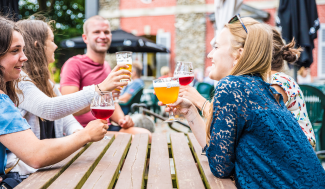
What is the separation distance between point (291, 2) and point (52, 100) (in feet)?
12.2

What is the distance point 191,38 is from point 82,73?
9.99m

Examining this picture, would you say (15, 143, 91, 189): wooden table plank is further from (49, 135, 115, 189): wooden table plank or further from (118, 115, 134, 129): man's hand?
(118, 115, 134, 129): man's hand

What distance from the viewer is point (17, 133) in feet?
3.93

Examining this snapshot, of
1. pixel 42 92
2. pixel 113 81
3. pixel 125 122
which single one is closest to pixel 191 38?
pixel 125 122

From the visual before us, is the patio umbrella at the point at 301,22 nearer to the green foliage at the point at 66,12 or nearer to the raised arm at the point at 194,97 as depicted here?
the raised arm at the point at 194,97

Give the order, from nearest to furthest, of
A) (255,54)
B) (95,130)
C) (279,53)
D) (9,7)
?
1. (255,54)
2. (95,130)
3. (279,53)
4. (9,7)

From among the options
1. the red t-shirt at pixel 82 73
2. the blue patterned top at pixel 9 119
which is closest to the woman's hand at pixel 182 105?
the blue patterned top at pixel 9 119

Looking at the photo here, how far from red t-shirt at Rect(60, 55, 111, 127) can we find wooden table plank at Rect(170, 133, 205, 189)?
1.16 meters

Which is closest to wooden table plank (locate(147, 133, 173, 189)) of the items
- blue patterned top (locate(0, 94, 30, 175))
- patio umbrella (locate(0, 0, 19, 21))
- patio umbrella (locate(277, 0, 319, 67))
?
blue patterned top (locate(0, 94, 30, 175))

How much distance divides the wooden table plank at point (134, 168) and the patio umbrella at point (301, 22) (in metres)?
3.06

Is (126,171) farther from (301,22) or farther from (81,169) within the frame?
(301,22)

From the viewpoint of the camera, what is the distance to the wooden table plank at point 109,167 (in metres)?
1.14

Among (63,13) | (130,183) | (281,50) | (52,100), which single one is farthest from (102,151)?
(63,13)

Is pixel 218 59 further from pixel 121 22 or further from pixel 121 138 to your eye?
pixel 121 22
